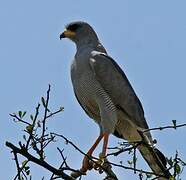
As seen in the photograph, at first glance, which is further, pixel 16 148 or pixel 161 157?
pixel 161 157

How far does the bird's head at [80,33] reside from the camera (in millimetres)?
9586

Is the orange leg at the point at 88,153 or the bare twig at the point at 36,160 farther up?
the orange leg at the point at 88,153

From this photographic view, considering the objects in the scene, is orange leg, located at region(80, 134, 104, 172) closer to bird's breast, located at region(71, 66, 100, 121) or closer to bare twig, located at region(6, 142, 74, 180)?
bird's breast, located at region(71, 66, 100, 121)

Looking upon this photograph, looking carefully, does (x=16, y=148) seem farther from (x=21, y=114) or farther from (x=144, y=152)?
(x=144, y=152)

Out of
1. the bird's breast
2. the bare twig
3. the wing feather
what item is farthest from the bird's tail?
the bare twig

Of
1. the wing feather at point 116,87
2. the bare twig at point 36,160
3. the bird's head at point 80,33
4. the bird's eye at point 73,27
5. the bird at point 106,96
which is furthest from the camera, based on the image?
the bird's eye at point 73,27

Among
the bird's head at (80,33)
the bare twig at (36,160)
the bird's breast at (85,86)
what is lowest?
the bare twig at (36,160)

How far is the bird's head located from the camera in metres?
9.59

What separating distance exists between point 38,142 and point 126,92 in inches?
150

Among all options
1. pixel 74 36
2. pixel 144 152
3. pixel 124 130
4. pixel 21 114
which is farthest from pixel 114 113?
pixel 21 114

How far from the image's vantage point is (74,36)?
9625mm

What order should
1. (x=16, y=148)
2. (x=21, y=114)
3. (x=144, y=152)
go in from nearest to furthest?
(x=16, y=148), (x=21, y=114), (x=144, y=152)

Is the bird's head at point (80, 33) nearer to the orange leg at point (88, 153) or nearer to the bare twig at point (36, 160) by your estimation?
the orange leg at point (88, 153)

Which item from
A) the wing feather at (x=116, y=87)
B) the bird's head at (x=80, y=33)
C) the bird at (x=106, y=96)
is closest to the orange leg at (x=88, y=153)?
the bird at (x=106, y=96)
